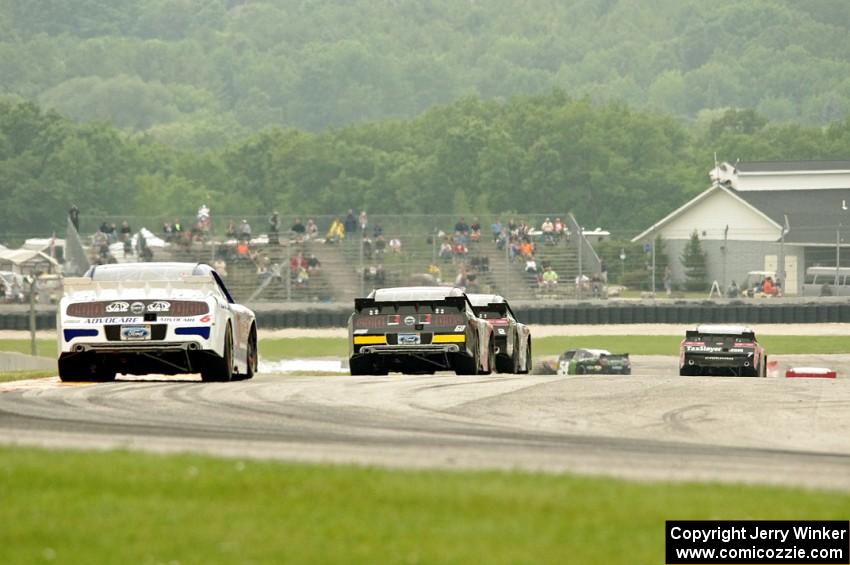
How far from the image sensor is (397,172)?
125125 millimetres

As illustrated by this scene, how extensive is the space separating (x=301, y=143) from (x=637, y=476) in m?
121

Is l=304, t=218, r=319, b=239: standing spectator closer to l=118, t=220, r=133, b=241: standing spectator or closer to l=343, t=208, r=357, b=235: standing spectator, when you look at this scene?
l=343, t=208, r=357, b=235: standing spectator

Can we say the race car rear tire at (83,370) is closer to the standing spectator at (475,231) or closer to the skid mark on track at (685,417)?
the skid mark on track at (685,417)

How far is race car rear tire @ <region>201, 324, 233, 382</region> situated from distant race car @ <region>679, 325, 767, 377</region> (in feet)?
49.4

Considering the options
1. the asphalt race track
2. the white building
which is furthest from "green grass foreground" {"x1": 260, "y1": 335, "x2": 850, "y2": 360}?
the asphalt race track

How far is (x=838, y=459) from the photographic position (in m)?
11.3

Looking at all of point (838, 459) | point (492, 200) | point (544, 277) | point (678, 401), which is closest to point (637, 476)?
point (838, 459)

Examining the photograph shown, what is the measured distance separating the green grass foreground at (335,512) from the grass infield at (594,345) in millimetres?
34552

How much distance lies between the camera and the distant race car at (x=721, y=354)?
31.2m

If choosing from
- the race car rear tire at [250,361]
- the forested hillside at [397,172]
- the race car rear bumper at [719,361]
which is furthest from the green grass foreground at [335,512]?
the forested hillside at [397,172]

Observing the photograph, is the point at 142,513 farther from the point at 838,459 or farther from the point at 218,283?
the point at 218,283

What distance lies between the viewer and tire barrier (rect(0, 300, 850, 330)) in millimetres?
49000

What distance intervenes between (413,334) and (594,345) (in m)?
28.0

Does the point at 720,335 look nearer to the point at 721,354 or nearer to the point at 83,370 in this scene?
the point at 721,354
